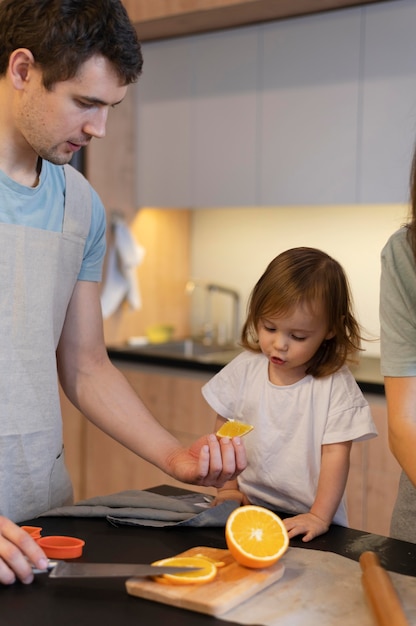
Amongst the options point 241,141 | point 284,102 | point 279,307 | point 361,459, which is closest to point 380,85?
point 284,102

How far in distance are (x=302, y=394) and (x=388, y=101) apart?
1.74m

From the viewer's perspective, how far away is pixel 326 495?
1607 millimetres

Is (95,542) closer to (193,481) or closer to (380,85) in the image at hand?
(193,481)

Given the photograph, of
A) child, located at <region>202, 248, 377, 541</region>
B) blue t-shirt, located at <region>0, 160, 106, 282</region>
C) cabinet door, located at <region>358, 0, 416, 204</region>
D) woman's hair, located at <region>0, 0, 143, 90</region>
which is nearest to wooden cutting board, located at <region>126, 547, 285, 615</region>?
child, located at <region>202, 248, 377, 541</region>

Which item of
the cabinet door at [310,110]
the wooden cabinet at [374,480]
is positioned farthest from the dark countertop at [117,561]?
the cabinet door at [310,110]

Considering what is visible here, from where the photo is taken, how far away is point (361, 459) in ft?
9.71

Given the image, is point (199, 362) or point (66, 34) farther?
point (199, 362)

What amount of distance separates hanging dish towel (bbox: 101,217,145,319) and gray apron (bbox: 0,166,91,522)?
205 centimetres

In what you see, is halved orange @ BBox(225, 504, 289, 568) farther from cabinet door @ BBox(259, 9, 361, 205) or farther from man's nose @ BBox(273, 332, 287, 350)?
cabinet door @ BBox(259, 9, 361, 205)

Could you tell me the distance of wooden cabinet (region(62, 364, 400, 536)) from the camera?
292 cm

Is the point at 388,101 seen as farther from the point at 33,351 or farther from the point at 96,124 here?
the point at 33,351

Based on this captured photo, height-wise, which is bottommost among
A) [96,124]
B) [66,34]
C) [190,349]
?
[190,349]

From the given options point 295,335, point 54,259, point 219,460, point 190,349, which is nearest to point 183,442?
point 190,349

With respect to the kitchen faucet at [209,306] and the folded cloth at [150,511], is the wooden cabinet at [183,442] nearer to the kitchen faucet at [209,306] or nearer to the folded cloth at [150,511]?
the kitchen faucet at [209,306]
